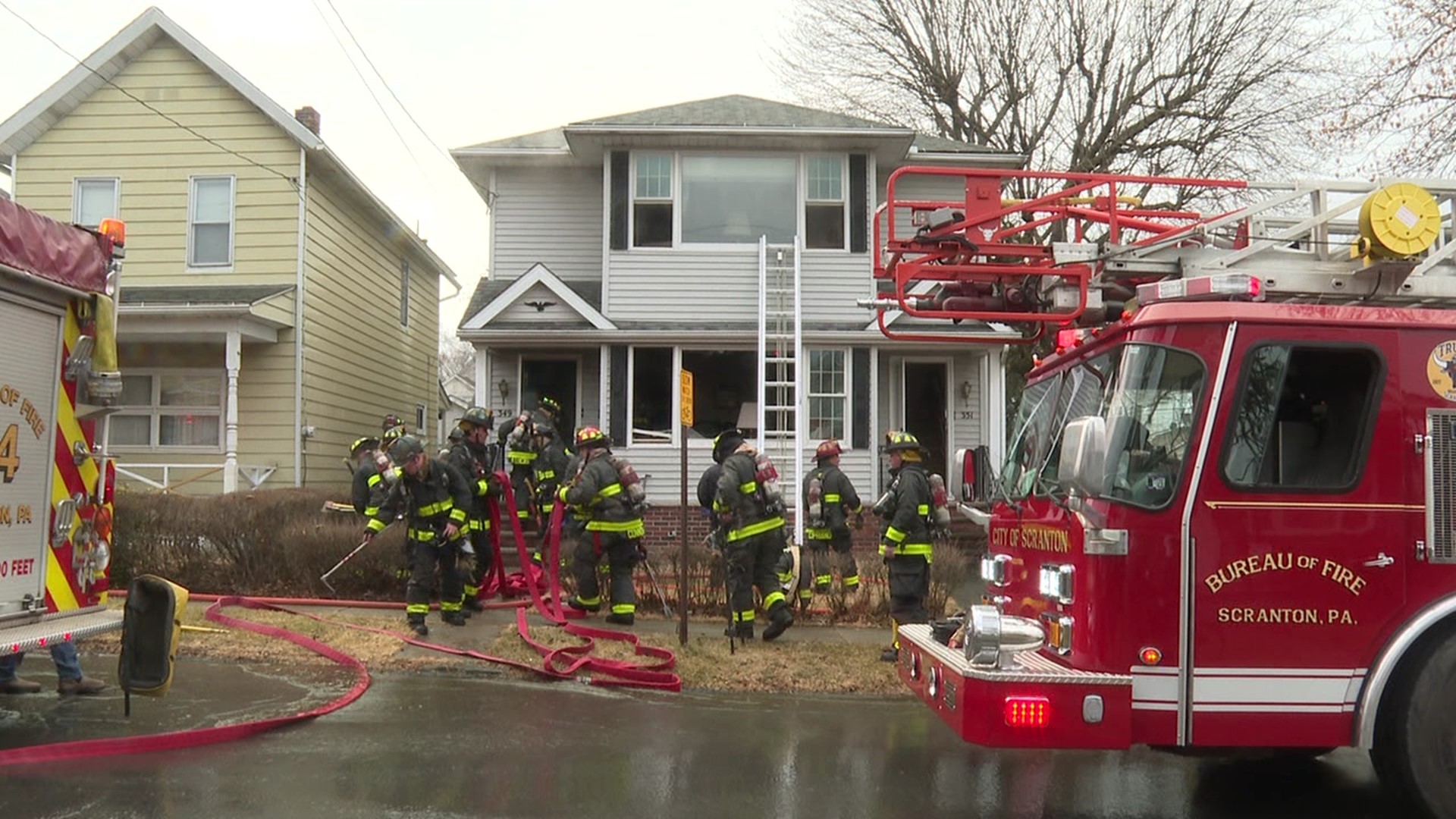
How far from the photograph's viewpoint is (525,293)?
1509cm

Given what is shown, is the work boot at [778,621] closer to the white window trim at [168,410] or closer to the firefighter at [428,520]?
the firefighter at [428,520]

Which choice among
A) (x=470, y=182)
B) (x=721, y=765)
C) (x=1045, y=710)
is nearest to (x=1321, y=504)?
(x=1045, y=710)

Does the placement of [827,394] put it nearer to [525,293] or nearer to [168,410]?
[525,293]

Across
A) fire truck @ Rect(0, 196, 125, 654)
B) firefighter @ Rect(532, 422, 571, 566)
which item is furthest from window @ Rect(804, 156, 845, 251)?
fire truck @ Rect(0, 196, 125, 654)

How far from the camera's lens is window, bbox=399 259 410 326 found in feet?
72.4

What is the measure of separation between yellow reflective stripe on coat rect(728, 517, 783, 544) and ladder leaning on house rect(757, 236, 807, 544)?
209 inches

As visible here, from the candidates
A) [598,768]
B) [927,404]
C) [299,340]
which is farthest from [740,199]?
[598,768]

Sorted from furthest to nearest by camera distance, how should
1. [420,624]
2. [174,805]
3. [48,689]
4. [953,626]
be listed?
[420,624] < [48,689] < [953,626] < [174,805]

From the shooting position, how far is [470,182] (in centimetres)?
1739

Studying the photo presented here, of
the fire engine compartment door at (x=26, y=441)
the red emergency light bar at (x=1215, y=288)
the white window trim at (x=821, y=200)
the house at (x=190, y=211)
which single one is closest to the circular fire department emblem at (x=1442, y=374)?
the red emergency light bar at (x=1215, y=288)

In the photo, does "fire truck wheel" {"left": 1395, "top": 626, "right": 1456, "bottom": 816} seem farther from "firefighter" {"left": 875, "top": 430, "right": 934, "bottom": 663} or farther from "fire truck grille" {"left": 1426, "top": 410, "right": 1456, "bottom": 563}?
"firefighter" {"left": 875, "top": 430, "right": 934, "bottom": 663}

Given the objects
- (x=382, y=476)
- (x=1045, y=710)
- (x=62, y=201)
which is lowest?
(x=1045, y=710)

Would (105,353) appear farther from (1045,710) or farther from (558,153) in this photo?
(558,153)

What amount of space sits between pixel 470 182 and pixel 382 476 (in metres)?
8.45
